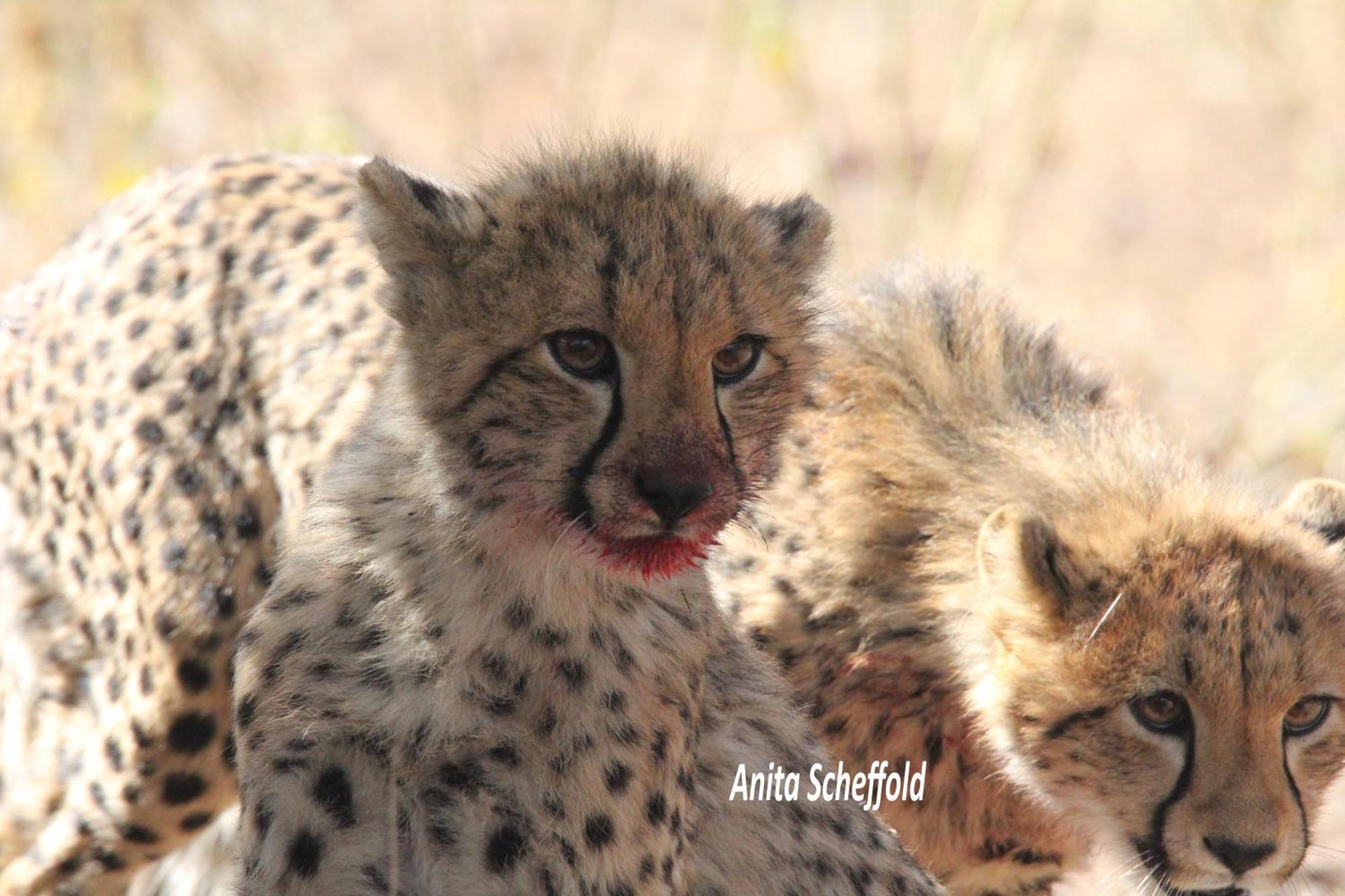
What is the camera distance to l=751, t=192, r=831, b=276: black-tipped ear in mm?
2359

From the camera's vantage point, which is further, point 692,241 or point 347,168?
point 347,168

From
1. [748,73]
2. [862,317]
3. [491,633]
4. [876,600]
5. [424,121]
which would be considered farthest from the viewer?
[748,73]

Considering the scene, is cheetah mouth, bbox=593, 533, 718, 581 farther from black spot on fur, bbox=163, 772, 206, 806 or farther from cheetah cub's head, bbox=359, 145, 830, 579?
black spot on fur, bbox=163, 772, 206, 806

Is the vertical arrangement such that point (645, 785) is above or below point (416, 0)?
below

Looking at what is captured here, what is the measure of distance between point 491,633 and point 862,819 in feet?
2.49

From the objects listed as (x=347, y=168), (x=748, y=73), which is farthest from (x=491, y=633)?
(x=748, y=73)

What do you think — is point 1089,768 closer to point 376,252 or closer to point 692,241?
point 692,241

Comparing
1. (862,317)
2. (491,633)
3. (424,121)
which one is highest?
(424,121)

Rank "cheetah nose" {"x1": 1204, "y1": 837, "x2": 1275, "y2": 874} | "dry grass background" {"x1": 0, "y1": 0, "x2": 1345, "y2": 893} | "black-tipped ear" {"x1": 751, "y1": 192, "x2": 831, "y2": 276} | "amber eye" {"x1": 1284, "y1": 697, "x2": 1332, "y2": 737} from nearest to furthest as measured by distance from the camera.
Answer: "black-tipped ear" {"x1": 751, "y1": 192, "x2": 831, "y2": 276}
"cheetah nose" {"x1": 1204, "y1": 837, "x2": 1275, "y2": 874}
"amber eye" {"x1": 1284, "y1": 697, "x2": 1332, "y2": 737}
"dry grass background" {"x1": 0, "y1": 0, "x2": 1345, "y2": 893}

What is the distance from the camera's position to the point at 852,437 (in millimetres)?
3174

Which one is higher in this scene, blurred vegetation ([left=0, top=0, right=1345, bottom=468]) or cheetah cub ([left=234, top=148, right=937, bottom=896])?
blurred vegetation ([left=0, top=0, right=1345, bottom=468])

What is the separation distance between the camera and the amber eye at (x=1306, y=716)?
107 inches

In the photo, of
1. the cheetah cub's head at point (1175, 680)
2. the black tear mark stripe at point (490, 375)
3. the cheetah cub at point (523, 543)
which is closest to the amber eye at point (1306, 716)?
the cheetah cub's head at point (1175, 680)

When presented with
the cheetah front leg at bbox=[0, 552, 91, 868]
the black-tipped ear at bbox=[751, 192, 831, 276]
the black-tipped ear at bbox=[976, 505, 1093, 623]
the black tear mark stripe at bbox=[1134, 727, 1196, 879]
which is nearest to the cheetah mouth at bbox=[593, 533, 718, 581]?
the black-tipped ear at bbox=[751, 192, 831, 276]
